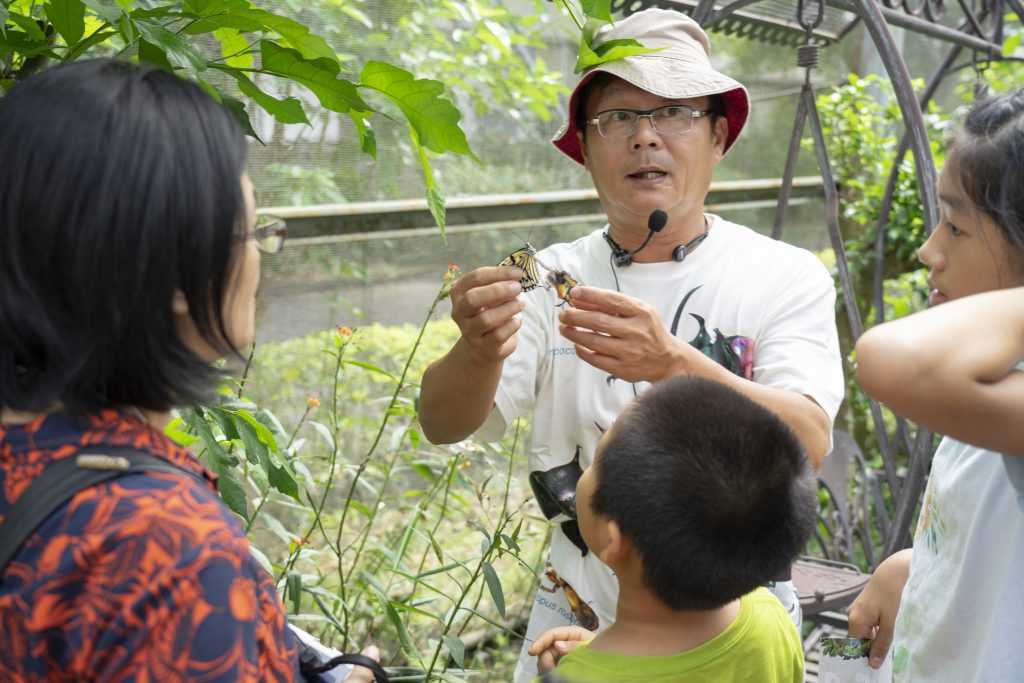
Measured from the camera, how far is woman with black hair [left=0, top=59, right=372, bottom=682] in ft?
2.88

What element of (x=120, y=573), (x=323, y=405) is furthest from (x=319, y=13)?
(x=120, y=573)

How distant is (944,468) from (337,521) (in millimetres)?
2116

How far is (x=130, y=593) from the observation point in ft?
2.86

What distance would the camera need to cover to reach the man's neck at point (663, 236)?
6.00 feet

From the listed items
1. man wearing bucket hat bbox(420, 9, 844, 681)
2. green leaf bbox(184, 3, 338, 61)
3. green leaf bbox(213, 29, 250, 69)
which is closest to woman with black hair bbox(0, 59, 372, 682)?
green leaf bbox(184, 3, 338, 61)

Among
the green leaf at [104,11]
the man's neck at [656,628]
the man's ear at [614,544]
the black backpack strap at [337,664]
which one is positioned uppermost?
the green leaf at [104,11]

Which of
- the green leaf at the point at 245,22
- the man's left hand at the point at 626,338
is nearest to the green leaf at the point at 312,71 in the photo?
the green leaf at the point at 245,22

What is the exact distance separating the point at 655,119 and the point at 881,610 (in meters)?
0.91

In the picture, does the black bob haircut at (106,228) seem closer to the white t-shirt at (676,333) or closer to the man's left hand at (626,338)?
the man's left hand at (626,338)

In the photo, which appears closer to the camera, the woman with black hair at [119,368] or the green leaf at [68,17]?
the woman with black hair at [119,368]

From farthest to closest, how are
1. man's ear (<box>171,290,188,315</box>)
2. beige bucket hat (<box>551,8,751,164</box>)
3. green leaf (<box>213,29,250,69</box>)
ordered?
1. beige bucket hat (<box>551,8,751,164</box>)
2. green leaf (<box>213,29,250,69</box>)
3. man's ear (<box>171,290,188,315</box>)

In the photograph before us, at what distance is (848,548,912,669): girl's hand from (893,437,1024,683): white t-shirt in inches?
4.7

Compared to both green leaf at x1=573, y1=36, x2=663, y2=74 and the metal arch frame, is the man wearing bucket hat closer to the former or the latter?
green leaf at x1=573, y1=36, x2=663, y2=74

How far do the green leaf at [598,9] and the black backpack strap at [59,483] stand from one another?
0.96 m
